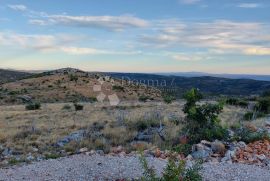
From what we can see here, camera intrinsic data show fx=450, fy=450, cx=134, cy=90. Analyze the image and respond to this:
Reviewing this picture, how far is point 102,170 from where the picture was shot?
1061 centimetres

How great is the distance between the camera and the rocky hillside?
61.7m

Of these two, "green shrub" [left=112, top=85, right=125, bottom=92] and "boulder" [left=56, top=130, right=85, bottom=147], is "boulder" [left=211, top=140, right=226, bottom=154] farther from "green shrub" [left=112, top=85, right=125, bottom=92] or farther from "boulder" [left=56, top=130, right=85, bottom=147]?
"green shrub" [left=112, top=85, right=125, bottom=92]

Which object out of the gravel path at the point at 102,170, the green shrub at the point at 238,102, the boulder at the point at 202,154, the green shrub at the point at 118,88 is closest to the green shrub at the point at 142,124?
the boulder at the point at 202,154

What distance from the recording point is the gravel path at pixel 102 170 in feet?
33.3

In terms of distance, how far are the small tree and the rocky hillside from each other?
40.5 meters

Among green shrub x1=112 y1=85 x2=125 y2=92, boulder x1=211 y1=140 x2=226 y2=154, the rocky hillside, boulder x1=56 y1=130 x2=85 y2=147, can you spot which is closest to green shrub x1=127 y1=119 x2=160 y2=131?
boulder x1=56 y1=130 x2=85 y2=147

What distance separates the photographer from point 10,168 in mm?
12312

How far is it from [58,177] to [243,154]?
5717 mm

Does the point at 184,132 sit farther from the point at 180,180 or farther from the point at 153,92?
the point at 153,92

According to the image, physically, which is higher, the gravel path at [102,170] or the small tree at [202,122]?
the small tree at [202,122]

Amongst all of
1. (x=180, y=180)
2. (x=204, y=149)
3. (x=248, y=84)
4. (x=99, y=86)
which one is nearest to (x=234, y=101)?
(x=204, y=149)

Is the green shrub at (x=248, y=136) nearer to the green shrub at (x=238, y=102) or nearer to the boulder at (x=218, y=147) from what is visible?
the boulder at (x=218, y=147)

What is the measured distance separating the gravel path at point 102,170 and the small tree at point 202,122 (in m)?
3.53

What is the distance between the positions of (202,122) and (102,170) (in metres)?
7.14
